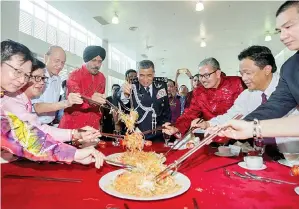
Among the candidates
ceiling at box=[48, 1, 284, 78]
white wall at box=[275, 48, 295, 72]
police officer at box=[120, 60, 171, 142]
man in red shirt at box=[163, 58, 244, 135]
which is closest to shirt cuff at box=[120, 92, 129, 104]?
police officer at box=[120, 60, 171, 142]

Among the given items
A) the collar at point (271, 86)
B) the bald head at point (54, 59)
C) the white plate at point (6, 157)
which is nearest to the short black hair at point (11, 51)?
the white plate at point (6, 157)

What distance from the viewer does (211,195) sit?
3.64 feet

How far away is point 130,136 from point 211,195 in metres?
1.07

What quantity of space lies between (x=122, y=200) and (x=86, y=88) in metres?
2.42

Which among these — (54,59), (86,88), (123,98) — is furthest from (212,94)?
(54,59)

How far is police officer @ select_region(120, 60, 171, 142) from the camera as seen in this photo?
3.05 m

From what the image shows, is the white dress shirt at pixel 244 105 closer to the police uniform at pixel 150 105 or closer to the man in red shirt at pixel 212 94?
the man in red shirt at pixel 212 94

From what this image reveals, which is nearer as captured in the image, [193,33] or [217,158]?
[217,158]

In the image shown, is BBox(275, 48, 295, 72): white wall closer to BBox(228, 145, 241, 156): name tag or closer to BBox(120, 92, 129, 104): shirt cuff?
BBox(120, 92, 129, 104): shirt cuff

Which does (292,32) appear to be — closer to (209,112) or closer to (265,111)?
(265,111)

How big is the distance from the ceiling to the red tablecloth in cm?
583

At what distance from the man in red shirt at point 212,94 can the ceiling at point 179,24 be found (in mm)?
4043

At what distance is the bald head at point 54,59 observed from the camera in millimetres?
2887

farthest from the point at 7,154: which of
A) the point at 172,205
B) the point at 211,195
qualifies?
the point at 211,195
